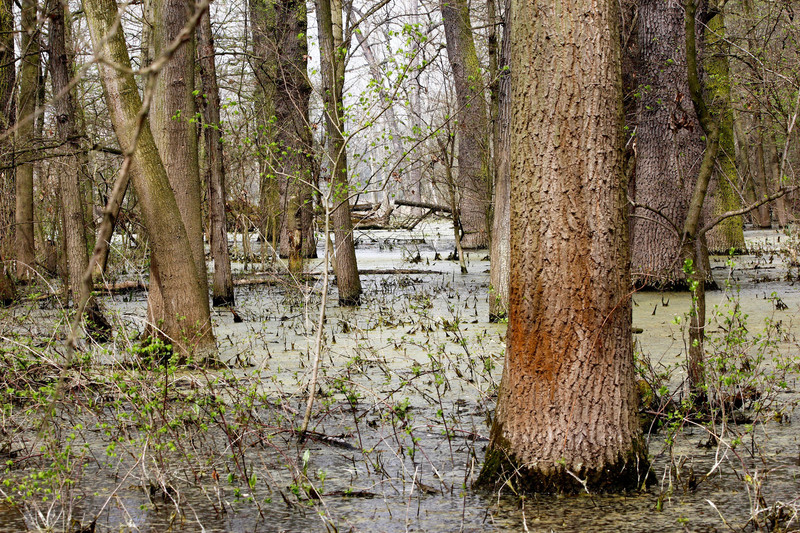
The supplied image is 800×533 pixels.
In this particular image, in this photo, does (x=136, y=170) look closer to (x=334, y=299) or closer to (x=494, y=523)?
(x=494, y=523)

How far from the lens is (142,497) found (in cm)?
416

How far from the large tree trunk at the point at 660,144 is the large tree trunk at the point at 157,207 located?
6517 mm

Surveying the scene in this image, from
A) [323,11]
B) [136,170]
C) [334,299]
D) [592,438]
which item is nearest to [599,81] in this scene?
[592,438]

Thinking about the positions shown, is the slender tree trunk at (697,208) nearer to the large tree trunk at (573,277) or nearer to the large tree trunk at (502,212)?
the large tree trunk at (573,277)

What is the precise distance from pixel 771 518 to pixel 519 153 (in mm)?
2007

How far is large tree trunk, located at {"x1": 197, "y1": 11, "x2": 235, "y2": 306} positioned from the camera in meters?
10.6

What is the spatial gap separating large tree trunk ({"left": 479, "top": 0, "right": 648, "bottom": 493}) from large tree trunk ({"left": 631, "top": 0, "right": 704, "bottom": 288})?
7545 mm

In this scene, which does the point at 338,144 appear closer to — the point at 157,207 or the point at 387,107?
the point at 157,207

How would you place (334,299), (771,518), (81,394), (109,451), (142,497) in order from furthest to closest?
(334,299) < (81,394) < (142,497) < (109,451) < (771,518)

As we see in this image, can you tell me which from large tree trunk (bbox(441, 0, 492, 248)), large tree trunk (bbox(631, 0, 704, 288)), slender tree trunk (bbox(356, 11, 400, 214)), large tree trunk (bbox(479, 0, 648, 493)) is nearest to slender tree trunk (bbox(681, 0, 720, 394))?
large tree trunk (bbox(479, 0, 648, 493))

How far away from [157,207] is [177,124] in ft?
4.39

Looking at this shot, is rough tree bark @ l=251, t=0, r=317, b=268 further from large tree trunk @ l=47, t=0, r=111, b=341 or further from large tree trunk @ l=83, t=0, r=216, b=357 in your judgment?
large tree trunk @ l=83, t=0, r=216, b=357

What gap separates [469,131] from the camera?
13.8 meters

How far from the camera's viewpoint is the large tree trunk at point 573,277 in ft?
12.6
